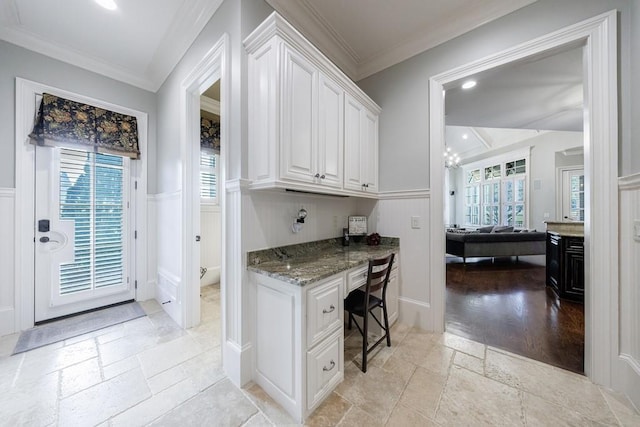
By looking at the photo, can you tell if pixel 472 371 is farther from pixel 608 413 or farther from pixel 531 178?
pixel 531 178

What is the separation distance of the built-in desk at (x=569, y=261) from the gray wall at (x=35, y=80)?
5935 millimetres

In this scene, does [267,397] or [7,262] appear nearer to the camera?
[267,397]

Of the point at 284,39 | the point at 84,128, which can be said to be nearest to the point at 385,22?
the point at 284,39

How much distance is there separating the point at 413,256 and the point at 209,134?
328 cm

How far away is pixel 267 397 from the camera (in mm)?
1499

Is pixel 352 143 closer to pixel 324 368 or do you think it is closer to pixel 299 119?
pixel 299 119

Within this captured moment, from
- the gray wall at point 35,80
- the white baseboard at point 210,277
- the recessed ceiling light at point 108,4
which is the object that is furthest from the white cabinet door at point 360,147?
the gray wall at point 35,80

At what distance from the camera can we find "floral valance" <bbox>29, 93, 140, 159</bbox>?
232cm

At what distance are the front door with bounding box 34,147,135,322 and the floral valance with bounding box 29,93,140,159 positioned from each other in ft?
0.42

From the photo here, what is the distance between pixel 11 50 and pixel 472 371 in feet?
16.5

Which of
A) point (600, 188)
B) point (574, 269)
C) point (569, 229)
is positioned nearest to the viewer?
point (600, 188)

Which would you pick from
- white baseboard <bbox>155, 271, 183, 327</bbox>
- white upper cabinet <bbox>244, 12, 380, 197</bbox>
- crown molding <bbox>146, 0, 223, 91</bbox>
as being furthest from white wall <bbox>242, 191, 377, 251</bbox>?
crown molding <bbox>146, 0, 223, 91</bbox>

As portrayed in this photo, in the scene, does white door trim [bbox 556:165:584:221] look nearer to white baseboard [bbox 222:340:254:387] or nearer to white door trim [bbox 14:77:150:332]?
white baseboard [bbox 222:340:254:387]

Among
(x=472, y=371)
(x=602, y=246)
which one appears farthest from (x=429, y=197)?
(x=472, y=371)
